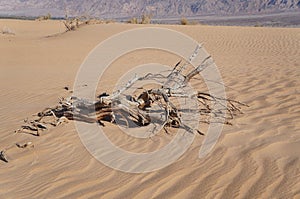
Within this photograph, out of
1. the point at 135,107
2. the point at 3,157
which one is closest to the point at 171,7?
the point at 135,107

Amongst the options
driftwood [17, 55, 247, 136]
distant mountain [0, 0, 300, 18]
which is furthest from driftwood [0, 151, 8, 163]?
distant mountain [0, 0, 300, 18]

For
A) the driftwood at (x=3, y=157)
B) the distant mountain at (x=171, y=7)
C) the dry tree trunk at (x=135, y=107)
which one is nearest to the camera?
the driftwood at (x=3, y=157)

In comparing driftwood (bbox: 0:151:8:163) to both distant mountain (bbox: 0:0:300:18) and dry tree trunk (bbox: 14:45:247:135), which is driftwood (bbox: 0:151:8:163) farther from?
distant mountain (bbox: 0:0:300:18)

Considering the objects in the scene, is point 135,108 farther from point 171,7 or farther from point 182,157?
point 171,7

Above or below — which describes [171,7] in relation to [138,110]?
above

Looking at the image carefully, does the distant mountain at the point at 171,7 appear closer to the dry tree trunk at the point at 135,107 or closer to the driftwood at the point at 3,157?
the dry tree trunk at the point at 135,107

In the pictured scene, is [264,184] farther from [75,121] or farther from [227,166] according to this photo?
[75,121]

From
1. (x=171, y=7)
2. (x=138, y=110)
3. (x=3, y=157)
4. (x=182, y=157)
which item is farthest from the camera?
(x=171, y=7)

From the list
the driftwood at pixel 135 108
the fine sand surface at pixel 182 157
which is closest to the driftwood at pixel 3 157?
the fine sand surface at pixel 182 157

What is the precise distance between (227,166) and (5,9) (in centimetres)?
13513

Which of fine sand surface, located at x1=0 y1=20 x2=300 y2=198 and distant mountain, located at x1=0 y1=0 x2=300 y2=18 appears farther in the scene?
distant mountain, located at x1=0 y1=0 x2=300 y2=18

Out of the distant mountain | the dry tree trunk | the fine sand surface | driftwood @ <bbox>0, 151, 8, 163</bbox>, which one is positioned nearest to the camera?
the fine sand surface

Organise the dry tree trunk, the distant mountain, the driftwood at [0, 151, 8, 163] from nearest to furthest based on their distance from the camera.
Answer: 1. the driftwood at [0, 151, 8, 163]
2. the dry tree trunk
3. the distant mountain

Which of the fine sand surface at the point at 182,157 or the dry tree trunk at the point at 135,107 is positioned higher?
the dry tree trunk at the point at 135,107
